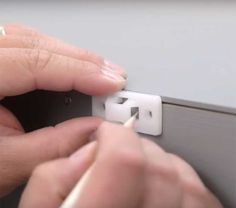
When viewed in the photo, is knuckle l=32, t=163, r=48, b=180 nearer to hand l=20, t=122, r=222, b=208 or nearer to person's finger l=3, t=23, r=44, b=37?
hand l=20, t=122, r=222, b=208

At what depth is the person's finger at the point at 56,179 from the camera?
0.29 metres

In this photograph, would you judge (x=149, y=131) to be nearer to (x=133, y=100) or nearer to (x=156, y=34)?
(x=133, y=100)

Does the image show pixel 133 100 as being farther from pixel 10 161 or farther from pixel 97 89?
pixel 10 161

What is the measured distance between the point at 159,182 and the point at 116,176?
0.14 feet

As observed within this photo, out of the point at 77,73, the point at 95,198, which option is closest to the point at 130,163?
the point at 95,198

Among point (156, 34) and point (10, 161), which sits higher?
point (156, 34)

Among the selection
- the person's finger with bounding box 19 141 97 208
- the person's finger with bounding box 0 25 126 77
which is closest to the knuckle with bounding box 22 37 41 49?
the person's finger with bounding box 0 25 126 77

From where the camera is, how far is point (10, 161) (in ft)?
1.26

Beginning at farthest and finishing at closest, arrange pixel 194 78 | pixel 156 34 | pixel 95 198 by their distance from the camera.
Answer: pixel 156 34 < pixel 194 78 < pixel 95 198

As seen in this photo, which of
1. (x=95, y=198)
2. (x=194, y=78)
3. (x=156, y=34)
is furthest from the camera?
(x=156, y=34)

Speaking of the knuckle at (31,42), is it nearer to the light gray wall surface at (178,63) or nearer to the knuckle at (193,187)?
the light gray wall surface at (178,63)

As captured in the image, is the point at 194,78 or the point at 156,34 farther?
the point at 156,34

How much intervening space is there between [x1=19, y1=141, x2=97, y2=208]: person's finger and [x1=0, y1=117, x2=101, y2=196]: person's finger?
7 cm

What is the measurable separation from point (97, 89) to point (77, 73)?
2cm
